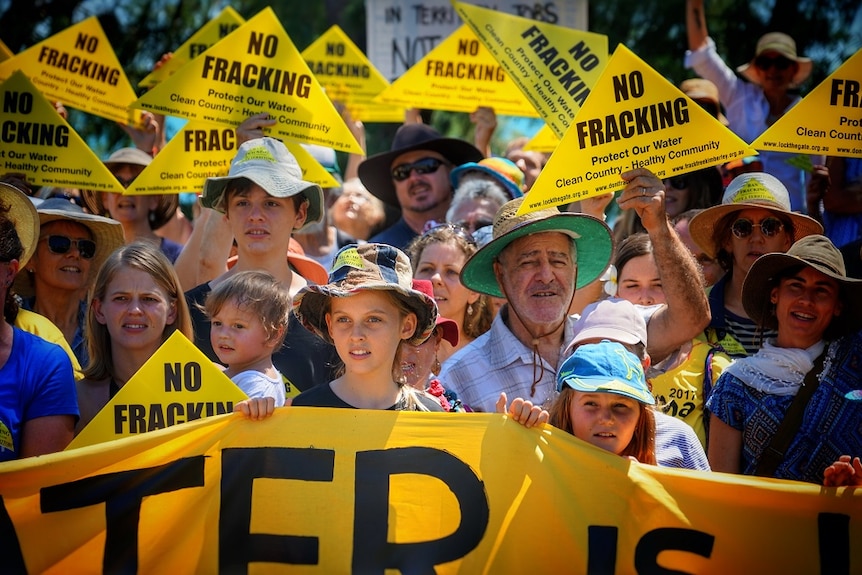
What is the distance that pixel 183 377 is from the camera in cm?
468

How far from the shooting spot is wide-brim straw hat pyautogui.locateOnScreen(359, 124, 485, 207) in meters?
→ 7.75

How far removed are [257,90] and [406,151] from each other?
137cm

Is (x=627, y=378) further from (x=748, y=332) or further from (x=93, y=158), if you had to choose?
(x=93, y=158)

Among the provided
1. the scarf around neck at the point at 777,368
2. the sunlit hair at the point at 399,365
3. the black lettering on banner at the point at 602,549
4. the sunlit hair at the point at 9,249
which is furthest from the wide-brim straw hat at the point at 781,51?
the sunlit hair at the point at 9,249

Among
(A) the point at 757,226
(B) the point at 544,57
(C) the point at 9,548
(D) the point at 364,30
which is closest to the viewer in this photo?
(C) the point at 9,548

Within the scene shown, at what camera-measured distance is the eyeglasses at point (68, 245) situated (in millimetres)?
6070

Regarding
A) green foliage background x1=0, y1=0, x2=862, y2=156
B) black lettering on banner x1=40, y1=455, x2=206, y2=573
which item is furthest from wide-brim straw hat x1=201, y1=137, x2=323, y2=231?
green foliage background x1=0, y1=0, x2=862, y2=156

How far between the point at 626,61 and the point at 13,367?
287 cm

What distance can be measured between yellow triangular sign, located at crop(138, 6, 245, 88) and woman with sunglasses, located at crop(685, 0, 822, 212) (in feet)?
10.2

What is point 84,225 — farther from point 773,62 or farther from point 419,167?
point 773,62

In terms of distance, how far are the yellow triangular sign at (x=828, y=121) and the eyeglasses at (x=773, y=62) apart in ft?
8.11

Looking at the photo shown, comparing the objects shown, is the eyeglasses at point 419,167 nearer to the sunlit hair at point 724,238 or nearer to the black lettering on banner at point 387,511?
the sunlit hair at point 724,238

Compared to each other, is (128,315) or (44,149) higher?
(44,149)

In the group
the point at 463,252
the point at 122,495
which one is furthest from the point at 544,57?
the point at 122,495
